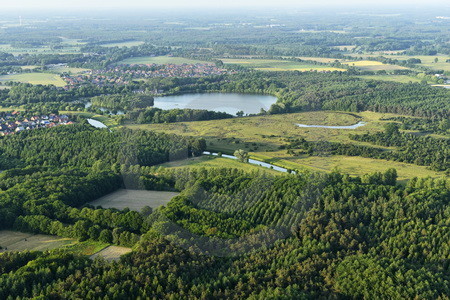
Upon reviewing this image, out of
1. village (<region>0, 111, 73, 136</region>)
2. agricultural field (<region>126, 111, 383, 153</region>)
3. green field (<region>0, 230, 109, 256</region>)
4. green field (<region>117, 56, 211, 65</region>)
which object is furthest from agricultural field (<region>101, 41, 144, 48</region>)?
green field (<region>0, 230, 109, 256</region>)

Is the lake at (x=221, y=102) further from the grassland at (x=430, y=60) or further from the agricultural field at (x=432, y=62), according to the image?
the grassland at (x=430, y=60)

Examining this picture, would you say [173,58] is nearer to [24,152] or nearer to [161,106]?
[161,106]

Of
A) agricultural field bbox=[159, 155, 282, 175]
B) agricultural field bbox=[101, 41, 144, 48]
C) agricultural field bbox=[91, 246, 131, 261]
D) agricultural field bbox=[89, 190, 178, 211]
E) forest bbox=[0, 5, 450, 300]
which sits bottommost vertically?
agricultural field bbox=[159, 155, 282, 175]

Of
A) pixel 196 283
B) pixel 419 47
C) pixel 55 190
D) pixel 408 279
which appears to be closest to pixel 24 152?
pixel 55 190

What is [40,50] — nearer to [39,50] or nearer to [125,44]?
[39,50]

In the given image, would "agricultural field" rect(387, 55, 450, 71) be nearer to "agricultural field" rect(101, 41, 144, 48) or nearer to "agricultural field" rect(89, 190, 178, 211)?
"agricultural field" rect(101, 41, 144, 48)

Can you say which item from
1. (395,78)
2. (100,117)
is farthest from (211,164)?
(395,78)

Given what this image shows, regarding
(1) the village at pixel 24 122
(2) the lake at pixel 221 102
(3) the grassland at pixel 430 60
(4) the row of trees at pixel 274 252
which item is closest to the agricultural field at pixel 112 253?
(4) the row of trees at pixel 274 252

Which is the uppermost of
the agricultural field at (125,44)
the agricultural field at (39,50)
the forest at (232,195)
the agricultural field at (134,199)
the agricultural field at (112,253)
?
the agricultural field at (125,44)
